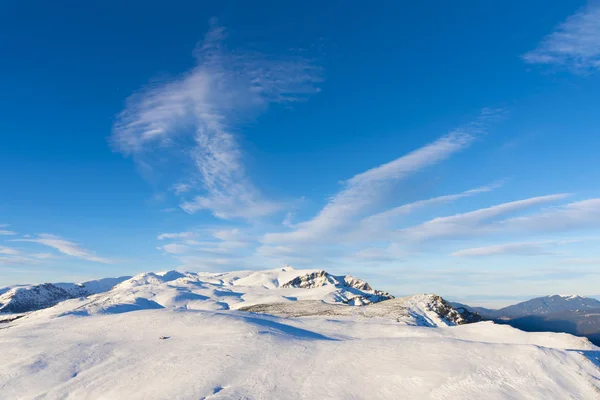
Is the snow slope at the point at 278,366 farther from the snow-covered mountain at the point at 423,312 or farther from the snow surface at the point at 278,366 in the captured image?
the snow-covered mountain at the point at 423,312

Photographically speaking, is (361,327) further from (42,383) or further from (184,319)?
(42,383)

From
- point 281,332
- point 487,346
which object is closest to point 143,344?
point 281,332

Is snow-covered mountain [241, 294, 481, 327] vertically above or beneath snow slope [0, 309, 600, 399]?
above

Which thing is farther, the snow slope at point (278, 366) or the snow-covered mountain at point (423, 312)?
the snow-covered mountain at point (423, 312)

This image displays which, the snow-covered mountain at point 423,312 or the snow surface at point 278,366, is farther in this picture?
the snow-covered mountain at point 423,312

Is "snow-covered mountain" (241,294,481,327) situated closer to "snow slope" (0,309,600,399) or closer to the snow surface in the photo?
the snow surface

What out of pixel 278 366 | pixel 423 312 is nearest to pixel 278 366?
pixel 278 366

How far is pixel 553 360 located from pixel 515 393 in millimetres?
8526

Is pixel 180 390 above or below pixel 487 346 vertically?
below

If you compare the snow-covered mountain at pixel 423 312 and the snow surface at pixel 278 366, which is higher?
the snow-covered mountain at pixel 423 312

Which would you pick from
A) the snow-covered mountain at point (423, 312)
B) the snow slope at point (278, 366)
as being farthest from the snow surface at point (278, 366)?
the snow-covered mountain at point (423, 312)

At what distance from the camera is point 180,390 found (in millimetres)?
34281

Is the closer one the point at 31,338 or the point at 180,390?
the point at 180,390

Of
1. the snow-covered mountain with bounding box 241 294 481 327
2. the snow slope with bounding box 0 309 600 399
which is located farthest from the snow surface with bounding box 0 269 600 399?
the snow-covered mountain with bounding box 241 294 481 327
